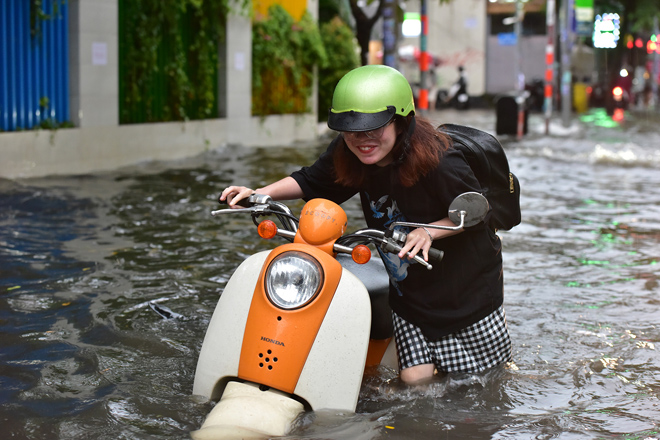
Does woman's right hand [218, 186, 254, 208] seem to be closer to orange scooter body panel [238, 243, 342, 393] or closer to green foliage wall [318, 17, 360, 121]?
orange scooter body panel [238, 243, 342, 393]

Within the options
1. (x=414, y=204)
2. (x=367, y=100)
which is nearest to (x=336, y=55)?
(x=414, y=204)

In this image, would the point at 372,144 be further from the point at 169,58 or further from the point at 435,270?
the point at 169,58

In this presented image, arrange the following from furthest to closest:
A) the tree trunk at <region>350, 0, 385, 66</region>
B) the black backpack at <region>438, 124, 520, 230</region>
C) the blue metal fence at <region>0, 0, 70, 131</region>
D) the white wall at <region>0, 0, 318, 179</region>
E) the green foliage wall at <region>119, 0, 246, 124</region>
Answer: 1. the tree trunk at <region>350, 0, 385, 66</region>
2. the green foliage wall at <region>119, 0, 246, 124</region>
3. the white wall at <region>0, 0, 318, 179</region>
4. the blue metal fence at <region>0, 0, 70, 131</region>
5. the black backpack at <region>438, 124, 520, 230</region>

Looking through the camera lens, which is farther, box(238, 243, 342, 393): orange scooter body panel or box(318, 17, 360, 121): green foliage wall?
box(318, 17, 360, 121): green foliage wall

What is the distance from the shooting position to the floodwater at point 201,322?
313cm

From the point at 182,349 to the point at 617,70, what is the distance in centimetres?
3254

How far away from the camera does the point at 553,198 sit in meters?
9.45

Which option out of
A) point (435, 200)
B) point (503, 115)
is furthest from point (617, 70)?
point (435, 200)

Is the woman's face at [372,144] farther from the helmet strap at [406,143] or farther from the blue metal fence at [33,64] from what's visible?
the blue metal fence at [33,64]

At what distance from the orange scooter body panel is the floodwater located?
20 cm

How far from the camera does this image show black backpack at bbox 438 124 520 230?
3.23 metres

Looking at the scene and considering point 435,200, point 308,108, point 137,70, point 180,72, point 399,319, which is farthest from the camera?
point 308,108

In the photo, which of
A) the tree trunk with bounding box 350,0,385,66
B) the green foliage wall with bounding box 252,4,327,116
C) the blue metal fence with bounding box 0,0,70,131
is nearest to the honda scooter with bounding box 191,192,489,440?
the blue metal fence with bounding box 0,0,70,131

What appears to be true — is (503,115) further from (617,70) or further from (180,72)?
(617,70)
